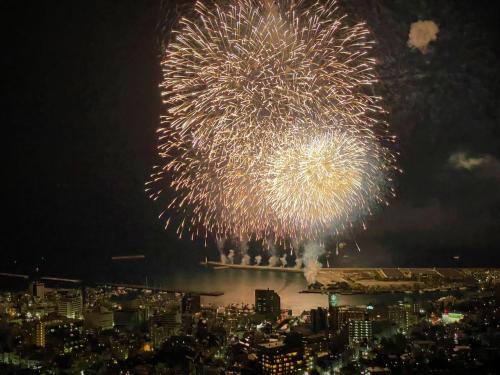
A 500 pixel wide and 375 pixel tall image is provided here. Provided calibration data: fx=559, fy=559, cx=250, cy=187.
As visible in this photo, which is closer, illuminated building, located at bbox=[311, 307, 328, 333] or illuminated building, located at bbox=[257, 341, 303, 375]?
illuminated building, located at bbox=[257, 341, 303, 375]

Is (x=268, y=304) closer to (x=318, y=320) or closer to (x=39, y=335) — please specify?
(x=318, y=320)

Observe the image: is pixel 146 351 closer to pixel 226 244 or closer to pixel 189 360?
pixel 189 360

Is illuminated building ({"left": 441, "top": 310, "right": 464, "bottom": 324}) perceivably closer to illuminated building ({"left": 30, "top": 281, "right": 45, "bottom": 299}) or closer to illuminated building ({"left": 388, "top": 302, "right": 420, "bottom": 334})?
illuminated building ({"left": 388, "top": 302, "right": 420, "bottom": 334})

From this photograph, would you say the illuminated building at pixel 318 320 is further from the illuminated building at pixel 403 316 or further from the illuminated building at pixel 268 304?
the illuminated building at pixel 268 304

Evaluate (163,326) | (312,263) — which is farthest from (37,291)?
(312,263)

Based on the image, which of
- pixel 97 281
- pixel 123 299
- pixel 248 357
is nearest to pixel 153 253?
pixel 97 281

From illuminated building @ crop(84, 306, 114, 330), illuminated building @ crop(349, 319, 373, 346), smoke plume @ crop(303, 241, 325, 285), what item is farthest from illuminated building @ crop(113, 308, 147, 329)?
smoke plume @ crop(303, 241, 325, 285)

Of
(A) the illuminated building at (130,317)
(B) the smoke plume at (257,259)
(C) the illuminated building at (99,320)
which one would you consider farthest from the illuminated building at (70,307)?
(B) the smoke plume at (257,259)
